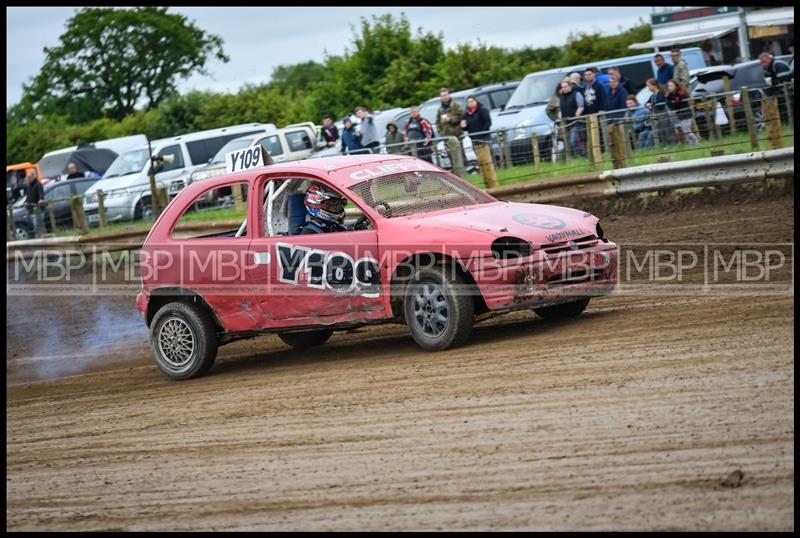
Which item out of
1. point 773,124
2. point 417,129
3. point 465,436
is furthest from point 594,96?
point 465,436

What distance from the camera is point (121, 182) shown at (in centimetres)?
2580

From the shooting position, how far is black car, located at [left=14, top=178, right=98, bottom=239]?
23.6m

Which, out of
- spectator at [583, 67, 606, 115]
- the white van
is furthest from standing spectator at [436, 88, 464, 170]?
the white van

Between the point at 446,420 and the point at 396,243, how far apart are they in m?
2.38

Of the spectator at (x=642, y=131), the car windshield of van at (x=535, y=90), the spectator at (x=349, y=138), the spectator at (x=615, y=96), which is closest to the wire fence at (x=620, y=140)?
the spectator at (x=642, y=131)

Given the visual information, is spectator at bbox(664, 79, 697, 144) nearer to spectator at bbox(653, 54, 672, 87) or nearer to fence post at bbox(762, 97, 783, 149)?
fence post at bbox(762, 97, 783, 149)

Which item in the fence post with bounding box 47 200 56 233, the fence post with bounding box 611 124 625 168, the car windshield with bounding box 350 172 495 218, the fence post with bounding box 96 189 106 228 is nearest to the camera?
the car windshield with bounding box 350 172 495 218

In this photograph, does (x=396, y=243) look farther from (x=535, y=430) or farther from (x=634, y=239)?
(x=634, y=239)

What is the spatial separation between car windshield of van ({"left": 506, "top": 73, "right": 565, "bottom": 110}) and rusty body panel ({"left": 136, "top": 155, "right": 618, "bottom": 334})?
12159 millimetres

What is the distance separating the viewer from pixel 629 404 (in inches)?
262

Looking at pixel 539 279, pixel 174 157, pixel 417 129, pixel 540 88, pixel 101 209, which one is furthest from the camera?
pixel 174 157

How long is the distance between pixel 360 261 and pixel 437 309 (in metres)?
0.72

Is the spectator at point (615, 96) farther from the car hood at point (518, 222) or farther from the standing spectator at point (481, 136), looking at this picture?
the car hood at point (518, 222)

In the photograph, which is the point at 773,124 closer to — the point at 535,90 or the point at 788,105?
the point at 788,105
